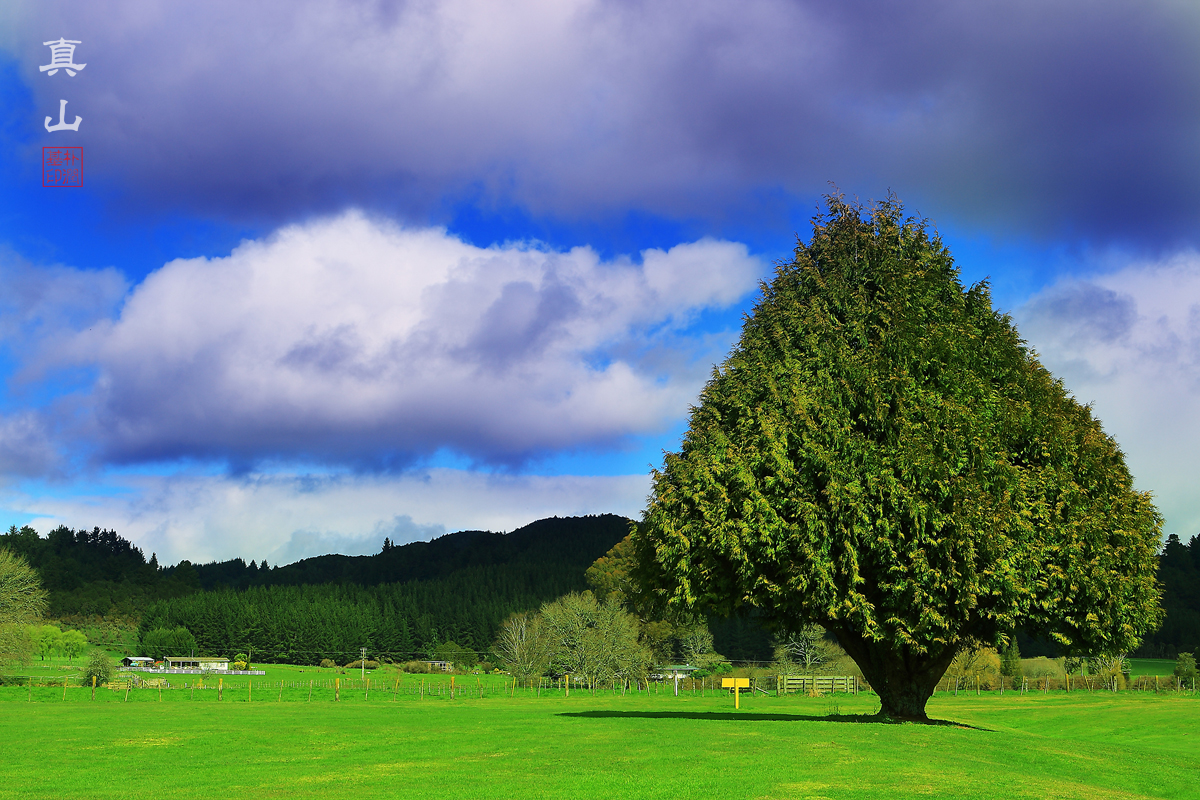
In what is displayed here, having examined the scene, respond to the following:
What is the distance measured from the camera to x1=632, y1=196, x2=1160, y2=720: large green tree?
25.2m

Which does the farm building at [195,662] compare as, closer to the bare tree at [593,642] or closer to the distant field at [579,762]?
the bare tree at [593,642]


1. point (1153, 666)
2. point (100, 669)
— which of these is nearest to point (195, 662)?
point (100, 669)

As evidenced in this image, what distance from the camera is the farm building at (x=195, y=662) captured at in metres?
151

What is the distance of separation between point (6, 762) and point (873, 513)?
22350mm

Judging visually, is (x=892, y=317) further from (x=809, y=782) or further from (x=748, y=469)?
(x=809, y=782)

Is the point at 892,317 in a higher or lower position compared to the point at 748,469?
higher

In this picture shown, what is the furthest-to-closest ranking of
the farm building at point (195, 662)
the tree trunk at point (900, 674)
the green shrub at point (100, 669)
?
the farm building at point (195, 662) < the green shrub at point (100, 669) < the tree trunk at point (900, 674)

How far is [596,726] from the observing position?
28922mm

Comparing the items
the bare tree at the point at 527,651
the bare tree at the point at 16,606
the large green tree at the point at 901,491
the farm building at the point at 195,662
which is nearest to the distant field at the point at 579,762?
the large green tree at the point at 901,491

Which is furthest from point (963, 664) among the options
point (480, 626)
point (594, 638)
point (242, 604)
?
point (242, 604)

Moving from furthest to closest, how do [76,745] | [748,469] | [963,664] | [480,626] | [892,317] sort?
1. [480,626]
2. [963,664]
3. [892,317]
4. [748,469]
5. [76,745]

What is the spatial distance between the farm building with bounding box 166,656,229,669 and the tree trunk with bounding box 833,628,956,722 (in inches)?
5642

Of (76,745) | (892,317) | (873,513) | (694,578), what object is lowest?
(76,745)

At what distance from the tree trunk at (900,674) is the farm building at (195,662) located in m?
143
